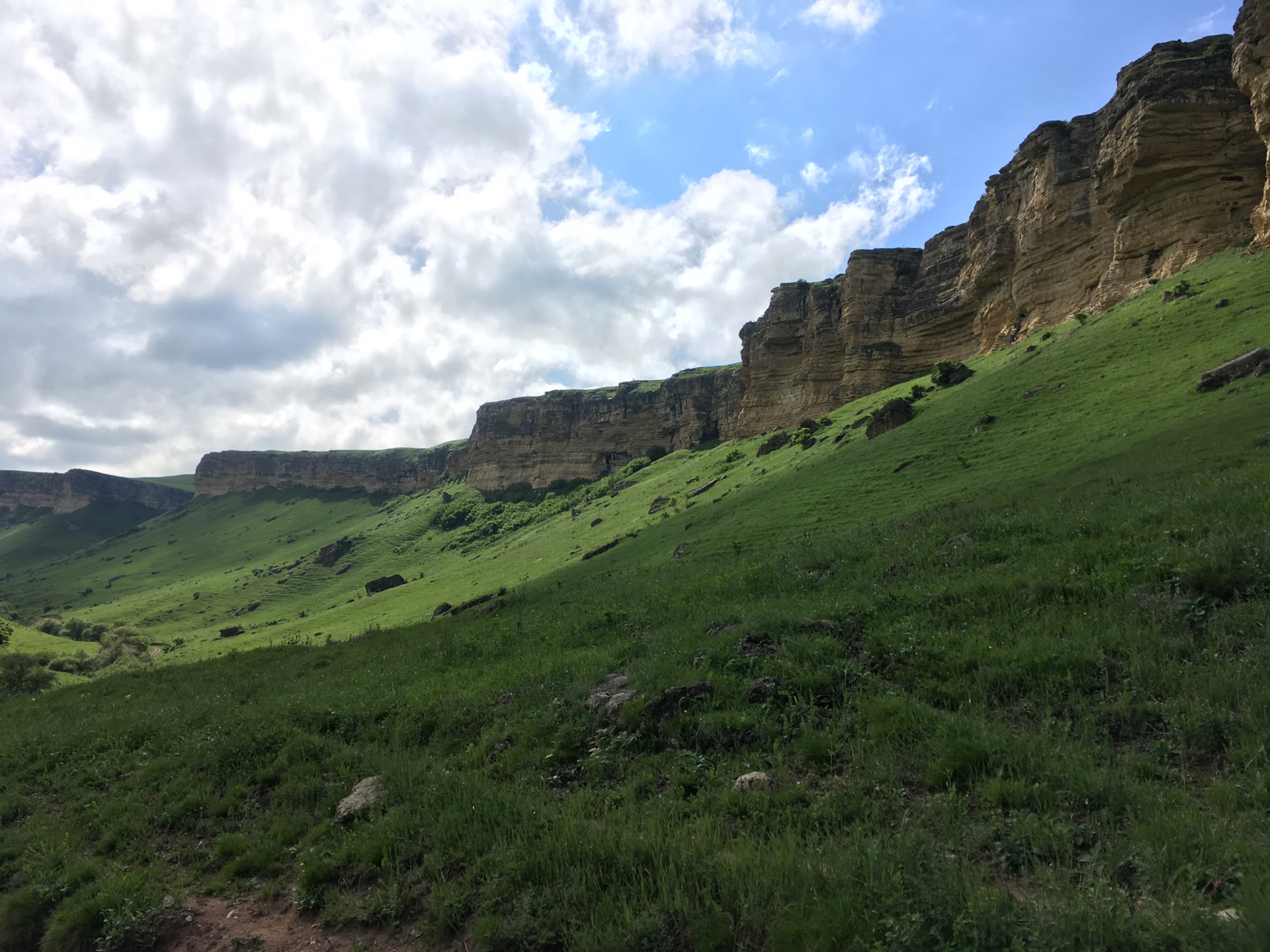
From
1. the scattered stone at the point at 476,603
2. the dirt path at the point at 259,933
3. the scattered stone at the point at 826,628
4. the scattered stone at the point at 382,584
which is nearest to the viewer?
the dirt path at the point at 259,933

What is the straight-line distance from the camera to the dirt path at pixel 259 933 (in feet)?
18.7

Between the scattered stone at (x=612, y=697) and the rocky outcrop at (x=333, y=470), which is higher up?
the rocky outcrop at (x=333, y=470)

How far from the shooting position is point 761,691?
8.52 m

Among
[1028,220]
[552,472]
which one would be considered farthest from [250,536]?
[1028,220]

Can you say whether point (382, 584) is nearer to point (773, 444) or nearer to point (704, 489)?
point (704, 489)

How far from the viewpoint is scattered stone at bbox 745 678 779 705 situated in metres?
8.41

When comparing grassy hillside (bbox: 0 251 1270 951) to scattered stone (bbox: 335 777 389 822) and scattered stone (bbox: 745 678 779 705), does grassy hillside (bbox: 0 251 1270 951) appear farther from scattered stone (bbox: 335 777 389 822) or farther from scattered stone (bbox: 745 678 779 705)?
scattered stone (bbox: 335 777 389 822)

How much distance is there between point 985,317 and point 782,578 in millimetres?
57599

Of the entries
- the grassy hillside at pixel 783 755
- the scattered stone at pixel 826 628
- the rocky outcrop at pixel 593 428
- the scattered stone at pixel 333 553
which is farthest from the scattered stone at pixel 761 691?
the rocky outcrop at pixel 593 428

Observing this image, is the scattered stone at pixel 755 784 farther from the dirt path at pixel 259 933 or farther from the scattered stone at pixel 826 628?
the scattered stone at pixel 826 628

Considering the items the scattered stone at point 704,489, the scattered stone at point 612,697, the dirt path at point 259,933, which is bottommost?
the dirt path at point 259,933

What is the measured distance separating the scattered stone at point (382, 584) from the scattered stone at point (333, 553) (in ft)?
102

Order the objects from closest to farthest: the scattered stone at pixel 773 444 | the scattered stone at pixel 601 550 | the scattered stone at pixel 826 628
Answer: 1. the scattered stone at pixel 826 628
2. the scattered stone at pixel 601 550
3. the scattered stone at pixel 773 444

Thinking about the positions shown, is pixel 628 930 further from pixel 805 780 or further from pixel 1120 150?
pixel 1120 150
